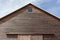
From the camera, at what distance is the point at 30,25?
20797mm

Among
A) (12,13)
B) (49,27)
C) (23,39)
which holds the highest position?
(12,13)

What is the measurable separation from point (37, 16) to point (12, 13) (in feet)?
8.38

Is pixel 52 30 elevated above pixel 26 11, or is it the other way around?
pixel 26 11

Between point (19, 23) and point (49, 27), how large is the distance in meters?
3.04

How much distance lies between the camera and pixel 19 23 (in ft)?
68.5

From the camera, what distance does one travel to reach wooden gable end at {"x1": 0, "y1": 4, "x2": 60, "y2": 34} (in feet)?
67.9

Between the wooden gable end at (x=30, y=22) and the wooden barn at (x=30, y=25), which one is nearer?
the wooden barn at (x=30, y=25)

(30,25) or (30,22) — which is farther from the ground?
(30,22)

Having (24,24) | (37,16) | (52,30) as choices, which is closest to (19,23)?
(24,24)

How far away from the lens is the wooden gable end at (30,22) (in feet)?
67.9

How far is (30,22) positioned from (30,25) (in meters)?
0.31

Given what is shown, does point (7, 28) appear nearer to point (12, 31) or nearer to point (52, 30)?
point (12, 31)

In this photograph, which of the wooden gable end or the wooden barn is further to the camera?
the wooden gable end

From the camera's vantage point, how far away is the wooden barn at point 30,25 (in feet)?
67.5
